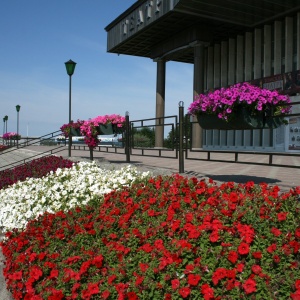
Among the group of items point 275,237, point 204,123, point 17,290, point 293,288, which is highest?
point 204,123

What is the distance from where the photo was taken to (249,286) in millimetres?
2652

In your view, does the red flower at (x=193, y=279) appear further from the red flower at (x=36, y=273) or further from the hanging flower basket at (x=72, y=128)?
the hanging flower basket at (x=72, y=128)

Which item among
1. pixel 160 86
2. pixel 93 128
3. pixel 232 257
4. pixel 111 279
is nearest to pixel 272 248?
pixel 232 257

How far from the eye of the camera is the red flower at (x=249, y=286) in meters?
2.63

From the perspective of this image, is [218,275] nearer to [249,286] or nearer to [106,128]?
[249,286]

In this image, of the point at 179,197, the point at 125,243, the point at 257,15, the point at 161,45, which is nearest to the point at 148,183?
the point at 179,197

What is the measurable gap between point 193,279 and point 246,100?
4.45 meters

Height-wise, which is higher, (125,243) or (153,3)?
(153,3)

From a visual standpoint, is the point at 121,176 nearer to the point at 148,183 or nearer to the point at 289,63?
the point at 148,183

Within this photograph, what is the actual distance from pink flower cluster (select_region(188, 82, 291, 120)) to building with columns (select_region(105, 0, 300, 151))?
45.2ft

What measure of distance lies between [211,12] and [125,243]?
21.9 m

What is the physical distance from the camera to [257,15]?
23.7 meters

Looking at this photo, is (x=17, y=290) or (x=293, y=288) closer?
(x=293, y=288)

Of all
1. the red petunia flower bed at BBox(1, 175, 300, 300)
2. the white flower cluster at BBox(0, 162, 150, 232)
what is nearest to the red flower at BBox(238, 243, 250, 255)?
the red petunia flower bed at BBox(1, 175, 300, 300)
